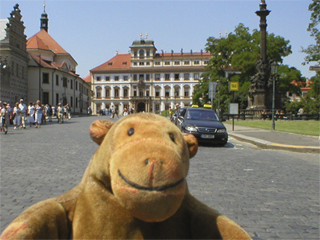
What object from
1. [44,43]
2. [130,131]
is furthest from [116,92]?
[130,131]

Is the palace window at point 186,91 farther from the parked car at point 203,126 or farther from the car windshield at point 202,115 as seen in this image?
the parked car at point 203,126

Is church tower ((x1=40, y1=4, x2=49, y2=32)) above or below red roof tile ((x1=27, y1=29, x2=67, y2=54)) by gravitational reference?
above

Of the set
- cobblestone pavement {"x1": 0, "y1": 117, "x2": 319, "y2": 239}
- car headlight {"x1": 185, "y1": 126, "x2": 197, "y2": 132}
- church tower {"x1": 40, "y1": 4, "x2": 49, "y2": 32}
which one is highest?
church tower {"x1": 40, "y1": 4, "x2": 49, "y2": 32}

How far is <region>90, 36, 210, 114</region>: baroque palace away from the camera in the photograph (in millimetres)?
111562

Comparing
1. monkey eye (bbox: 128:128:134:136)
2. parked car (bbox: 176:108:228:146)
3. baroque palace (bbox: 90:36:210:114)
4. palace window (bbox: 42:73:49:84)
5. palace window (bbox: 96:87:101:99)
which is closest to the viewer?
monkey eye (bbox: 128:128:134:136)

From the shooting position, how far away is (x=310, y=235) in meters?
3.90

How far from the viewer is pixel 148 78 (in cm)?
11331

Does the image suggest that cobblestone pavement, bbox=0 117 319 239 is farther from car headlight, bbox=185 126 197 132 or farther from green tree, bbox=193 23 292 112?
green tree, bbox=193 23 292 112

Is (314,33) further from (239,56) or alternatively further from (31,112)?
(31,112)

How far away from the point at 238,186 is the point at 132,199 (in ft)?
16.7

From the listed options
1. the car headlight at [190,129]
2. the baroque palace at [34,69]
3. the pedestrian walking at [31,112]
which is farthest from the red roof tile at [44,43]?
the car headlight at [190,129]

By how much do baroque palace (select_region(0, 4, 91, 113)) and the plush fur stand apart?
4609 centimetres

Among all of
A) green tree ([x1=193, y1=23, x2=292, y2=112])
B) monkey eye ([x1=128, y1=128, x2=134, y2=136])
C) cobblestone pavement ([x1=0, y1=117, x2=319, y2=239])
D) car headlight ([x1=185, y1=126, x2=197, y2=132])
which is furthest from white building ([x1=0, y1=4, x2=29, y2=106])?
monkey eye ([x1=128, y1=128, x2=134, y2=136])

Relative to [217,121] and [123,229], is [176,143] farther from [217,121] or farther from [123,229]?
[217,121]
